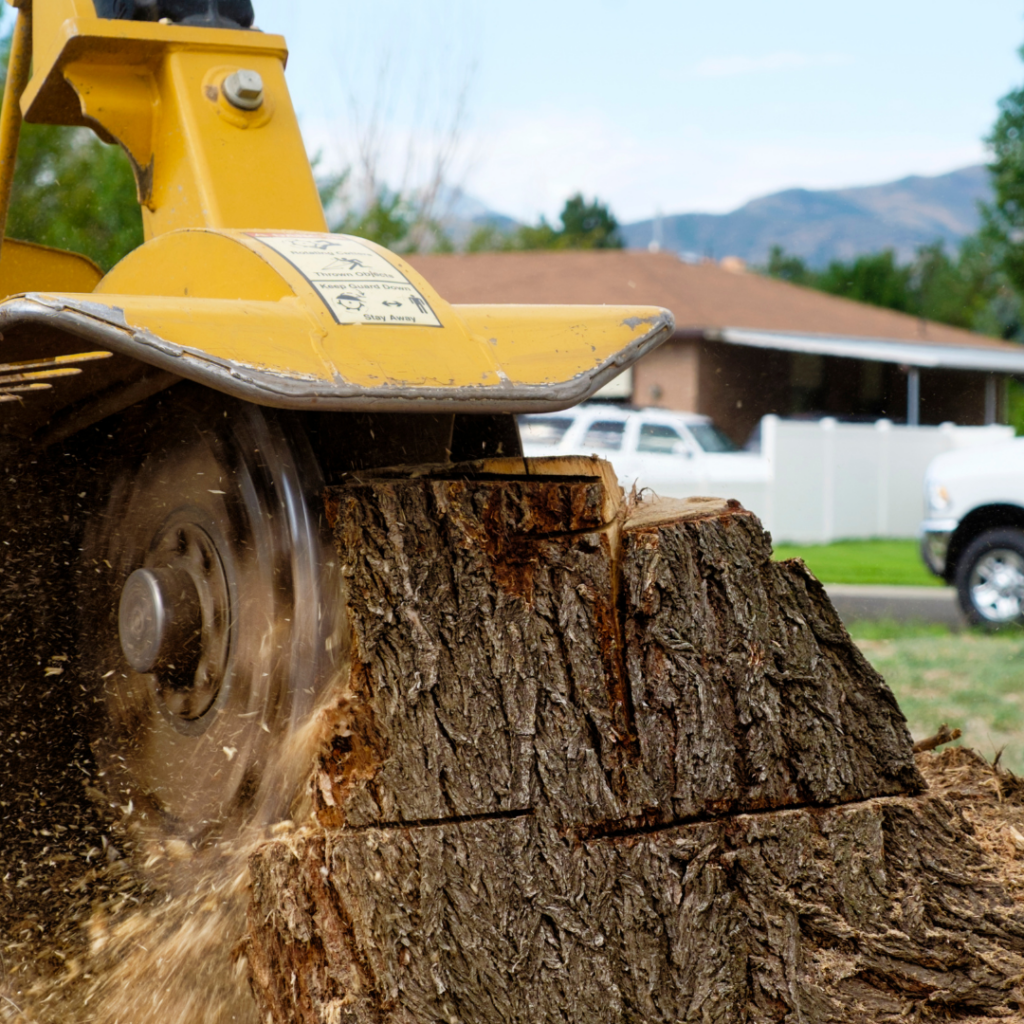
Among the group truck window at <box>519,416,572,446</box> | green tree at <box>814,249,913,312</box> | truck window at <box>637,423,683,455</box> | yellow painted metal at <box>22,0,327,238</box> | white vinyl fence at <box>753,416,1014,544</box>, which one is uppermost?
green tree at <box>814,249,913,312</box>

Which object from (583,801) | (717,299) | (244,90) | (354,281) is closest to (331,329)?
(354,281)

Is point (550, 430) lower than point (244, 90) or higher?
→ lower

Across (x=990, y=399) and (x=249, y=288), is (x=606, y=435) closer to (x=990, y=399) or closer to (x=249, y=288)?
(x=249, y=288)

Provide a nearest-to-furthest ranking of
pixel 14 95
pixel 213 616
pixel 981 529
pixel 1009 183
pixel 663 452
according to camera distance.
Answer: pixel 213 616, pixel 14 95, pixel 981 529, pixel 663 452, pixel 1009 183

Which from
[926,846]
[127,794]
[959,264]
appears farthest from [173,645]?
[959,264]

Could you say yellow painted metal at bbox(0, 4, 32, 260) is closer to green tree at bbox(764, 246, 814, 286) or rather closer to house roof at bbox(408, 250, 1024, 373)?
house roof at bbox(408, 250, 1024, 373)

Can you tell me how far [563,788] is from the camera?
1900mm

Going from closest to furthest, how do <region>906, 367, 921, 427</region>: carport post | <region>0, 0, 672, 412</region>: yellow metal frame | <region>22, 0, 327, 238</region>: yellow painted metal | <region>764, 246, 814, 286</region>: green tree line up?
<region>0, 0, 672, 412</region>: yellow metal frame
<region>22, 0, 327, 238</region>: yellow painted metal
<region>906, 367, 921, 427</region>: carport post
<region>764, 246, 814, 286</region>: green tree

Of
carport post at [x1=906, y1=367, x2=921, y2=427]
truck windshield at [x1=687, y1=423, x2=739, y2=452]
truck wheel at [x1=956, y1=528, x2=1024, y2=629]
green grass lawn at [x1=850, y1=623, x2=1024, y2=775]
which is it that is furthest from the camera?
carport post at [x1=906, y1=367, x2=921, y2=427]

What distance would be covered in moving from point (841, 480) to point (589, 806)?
1451 cm

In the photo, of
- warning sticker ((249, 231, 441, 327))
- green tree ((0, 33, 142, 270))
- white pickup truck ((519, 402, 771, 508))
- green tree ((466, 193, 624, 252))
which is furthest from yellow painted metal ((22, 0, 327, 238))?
green tree ((466, 193, 624, 252))

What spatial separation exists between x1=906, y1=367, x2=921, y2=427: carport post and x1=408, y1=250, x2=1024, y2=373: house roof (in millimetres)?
703

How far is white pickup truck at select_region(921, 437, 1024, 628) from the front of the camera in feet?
24.8

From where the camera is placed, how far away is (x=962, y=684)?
4.93m
